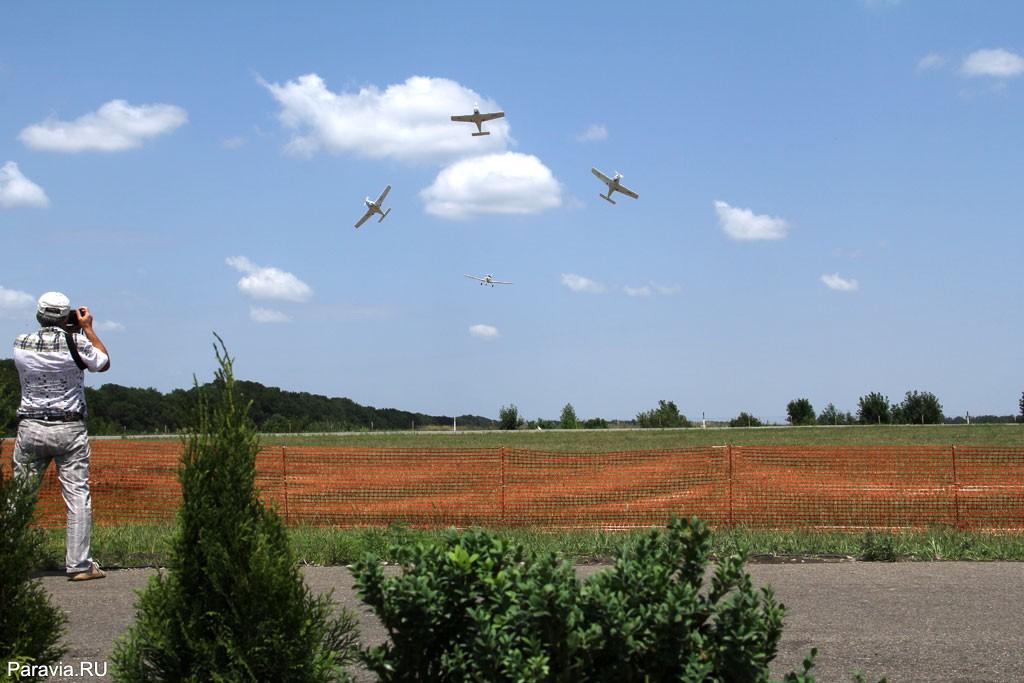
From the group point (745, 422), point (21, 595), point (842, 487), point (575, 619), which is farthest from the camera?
point (745, 422)

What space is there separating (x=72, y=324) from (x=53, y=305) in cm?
21

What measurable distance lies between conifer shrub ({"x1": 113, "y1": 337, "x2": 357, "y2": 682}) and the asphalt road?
2.87ft

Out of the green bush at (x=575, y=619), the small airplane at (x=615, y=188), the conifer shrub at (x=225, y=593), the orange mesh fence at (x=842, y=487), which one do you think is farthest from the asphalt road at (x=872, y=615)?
the small airplane at (x=615, y=188)

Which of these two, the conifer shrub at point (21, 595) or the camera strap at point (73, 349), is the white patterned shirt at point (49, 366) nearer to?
the camera strap at point (73, 349)

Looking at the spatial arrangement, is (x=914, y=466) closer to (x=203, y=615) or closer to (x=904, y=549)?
(x=904, y=549)

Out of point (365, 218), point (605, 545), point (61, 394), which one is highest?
point (365, 218)

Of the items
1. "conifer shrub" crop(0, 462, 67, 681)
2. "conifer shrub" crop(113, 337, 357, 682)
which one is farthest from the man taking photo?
"conifer shrub" crop(113, 337, 357, 682)

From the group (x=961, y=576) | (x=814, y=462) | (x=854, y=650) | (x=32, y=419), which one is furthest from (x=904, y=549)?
(x=32, y=419)

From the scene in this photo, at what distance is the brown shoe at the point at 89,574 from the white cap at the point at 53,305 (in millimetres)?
2097

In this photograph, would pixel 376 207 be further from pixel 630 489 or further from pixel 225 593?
pixel 225 593

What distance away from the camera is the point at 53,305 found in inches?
319

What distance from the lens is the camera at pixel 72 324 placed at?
8.16 meters

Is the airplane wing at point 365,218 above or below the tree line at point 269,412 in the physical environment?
above

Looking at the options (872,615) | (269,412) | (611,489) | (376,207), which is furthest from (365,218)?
(269,412)
